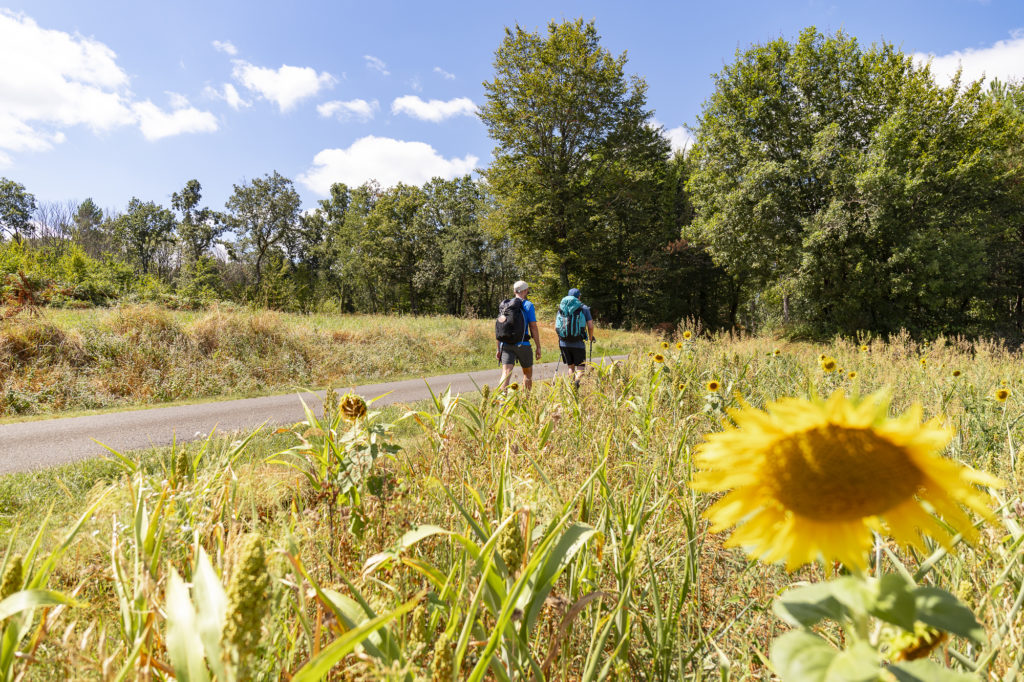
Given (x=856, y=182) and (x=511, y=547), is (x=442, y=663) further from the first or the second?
(x=856, y=182)

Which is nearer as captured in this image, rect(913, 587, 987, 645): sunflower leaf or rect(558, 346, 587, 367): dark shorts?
rect(913, 587, 987, 645): sunflower leaf

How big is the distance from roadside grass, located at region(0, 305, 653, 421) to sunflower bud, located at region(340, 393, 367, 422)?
8648mm

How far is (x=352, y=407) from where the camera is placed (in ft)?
5.30

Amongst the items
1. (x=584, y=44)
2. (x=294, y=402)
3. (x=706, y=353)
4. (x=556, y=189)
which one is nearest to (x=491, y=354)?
(x=294, y=402)

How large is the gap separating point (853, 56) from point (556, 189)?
12.8 meters

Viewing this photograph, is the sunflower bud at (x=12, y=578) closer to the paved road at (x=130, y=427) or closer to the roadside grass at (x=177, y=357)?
the paved road at (x=130, y=427)

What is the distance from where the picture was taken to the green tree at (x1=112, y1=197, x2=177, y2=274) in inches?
1873

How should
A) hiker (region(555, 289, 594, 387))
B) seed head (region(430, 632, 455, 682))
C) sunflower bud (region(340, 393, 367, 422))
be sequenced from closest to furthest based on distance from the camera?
1. seed head (region(430, 632, 455, 682))
2. sunflower bud (region(340, 393, 367, 422))
3. hiker (region(555, 289, 594, 387))

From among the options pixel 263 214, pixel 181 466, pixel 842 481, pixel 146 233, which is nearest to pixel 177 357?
pixel 181 466

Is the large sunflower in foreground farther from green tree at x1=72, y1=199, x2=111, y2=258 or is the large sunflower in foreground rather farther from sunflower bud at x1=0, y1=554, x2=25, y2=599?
green tree at x1=72, y1=199, x2=111, y2=258

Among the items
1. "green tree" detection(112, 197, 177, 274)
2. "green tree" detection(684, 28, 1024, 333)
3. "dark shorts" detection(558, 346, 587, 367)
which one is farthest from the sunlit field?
"green tree" detection(112, 197, 177, 274)

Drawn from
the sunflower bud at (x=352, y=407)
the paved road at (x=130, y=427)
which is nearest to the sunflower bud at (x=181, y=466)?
the sunflower bud at (x=352, y=407)

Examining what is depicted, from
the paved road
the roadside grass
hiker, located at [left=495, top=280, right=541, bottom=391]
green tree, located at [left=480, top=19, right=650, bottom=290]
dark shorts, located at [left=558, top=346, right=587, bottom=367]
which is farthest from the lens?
green tree, located at [left=480, top=19, right=650, bottom=290]

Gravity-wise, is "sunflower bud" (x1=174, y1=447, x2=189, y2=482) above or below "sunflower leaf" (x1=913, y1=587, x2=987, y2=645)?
below
